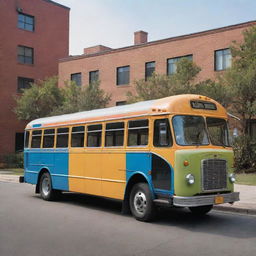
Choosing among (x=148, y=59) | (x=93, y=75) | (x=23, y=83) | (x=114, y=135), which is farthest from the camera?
(x=23, y=83)

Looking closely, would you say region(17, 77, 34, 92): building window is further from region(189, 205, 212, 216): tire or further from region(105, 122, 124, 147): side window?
region(189, 205, 212, 216): tire

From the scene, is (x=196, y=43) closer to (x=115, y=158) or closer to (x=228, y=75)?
(x=228, y=75)

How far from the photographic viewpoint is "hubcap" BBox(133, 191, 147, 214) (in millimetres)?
9666

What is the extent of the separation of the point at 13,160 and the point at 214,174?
28042 mm

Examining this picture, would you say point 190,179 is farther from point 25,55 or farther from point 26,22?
point 26,22

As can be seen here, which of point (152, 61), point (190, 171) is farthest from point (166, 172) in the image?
point (152, 61)

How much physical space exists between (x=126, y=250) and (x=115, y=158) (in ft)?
13.1

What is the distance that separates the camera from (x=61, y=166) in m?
13.1

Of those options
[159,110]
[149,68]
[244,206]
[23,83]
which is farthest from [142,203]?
[23,83]

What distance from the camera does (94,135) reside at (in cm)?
1180

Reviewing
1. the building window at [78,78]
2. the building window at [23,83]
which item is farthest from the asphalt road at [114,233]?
the building window at [23,83]

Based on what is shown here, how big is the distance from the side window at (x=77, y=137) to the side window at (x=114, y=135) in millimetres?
1257

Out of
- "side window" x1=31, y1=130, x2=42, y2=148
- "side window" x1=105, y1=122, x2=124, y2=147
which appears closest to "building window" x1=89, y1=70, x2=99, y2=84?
"side window" x1=31, y1=130, x2=42, y2=148

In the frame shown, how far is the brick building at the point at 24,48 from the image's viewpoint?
127 feet
